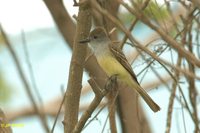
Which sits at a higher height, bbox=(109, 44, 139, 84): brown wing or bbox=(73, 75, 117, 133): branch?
bbox=(109, 44, 139, 84): brown wing

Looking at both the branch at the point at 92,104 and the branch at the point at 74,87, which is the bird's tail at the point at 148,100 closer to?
the branch at the point at 74,87

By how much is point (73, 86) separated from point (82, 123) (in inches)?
A: 14.2

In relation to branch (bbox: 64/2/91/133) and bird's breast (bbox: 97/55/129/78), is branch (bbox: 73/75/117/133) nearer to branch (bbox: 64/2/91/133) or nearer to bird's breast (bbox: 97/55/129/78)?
branch (bbox: 64/2/91/133)

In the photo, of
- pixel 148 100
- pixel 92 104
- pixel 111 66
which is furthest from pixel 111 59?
pixel 92 104

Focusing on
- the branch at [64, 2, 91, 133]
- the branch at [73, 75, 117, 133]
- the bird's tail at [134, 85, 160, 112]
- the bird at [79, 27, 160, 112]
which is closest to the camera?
the branch at [73, 75, 117, 133]

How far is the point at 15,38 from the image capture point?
21.9ft

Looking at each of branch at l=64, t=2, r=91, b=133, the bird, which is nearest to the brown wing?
the bird

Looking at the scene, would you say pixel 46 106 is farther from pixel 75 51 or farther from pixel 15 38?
pixel 75 51

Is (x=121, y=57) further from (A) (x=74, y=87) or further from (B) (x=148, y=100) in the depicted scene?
(A) (x=74, y=87)

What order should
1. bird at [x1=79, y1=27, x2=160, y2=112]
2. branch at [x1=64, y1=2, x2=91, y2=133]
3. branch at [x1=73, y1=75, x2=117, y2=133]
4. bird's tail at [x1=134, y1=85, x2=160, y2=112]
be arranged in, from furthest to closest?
1. bird at [x1=79, y1=27, x2=160, y2=112]
2. bird's tail at [x1=134, y1=85, x2=160, y2=112]
3. branch at [x1=64, y1=2, x2=91, y2=133]
4. branch at [x1=73, y1=75, x2=117, y2=133]

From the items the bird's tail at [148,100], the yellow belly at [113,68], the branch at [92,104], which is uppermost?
the yellow belly at [113,68]

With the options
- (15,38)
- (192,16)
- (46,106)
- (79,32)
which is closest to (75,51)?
(79,32)

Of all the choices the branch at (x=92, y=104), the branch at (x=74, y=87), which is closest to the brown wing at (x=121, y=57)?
the branch at (x=74, y=87)

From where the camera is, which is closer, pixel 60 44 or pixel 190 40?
pixel 190 40
